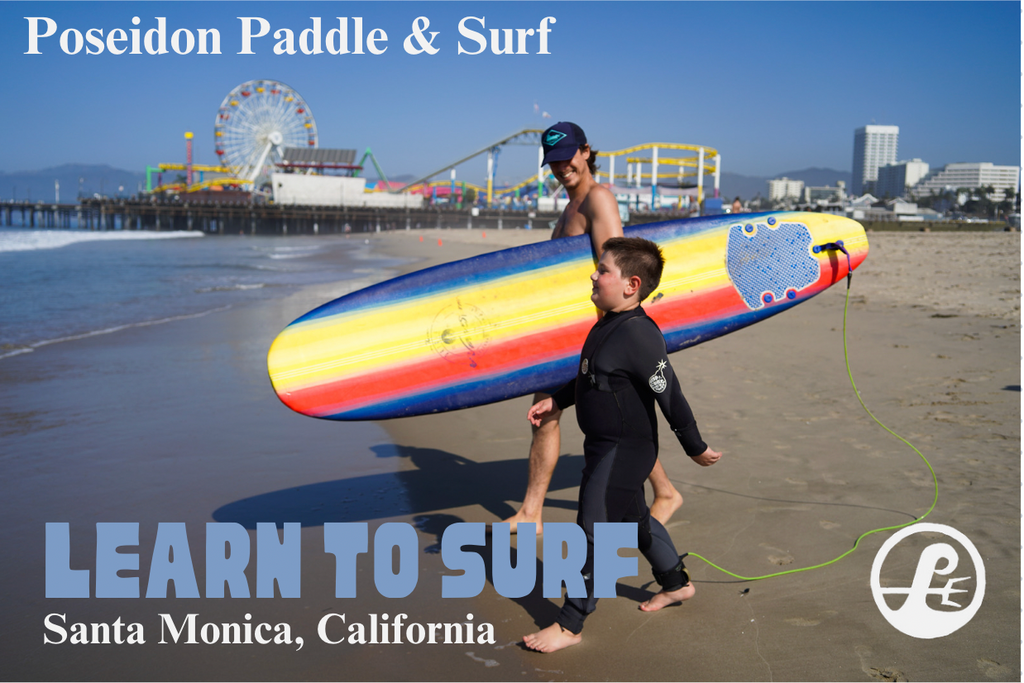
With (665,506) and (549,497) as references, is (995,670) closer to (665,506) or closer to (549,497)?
(665,506)

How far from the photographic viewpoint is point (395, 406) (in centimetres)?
312

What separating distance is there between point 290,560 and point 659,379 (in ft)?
5.39

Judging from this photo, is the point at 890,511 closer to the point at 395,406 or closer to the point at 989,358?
the point at 395,406

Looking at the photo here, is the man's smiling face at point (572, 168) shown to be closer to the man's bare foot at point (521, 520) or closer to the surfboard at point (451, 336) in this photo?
the surfboard at point (451, 336)

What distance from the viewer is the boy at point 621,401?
1.95 m

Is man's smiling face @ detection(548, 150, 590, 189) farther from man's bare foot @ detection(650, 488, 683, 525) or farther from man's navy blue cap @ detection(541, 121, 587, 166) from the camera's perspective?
man's bare foot @ detection(650, 488, 683, 525)

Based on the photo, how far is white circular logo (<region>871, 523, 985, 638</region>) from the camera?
2.17 m

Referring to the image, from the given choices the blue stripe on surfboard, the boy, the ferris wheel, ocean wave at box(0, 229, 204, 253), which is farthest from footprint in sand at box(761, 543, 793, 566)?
the ferris wheel

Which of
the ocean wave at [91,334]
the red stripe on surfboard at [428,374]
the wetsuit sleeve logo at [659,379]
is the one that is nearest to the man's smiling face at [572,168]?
the red stripe on surfboard at [428,374]

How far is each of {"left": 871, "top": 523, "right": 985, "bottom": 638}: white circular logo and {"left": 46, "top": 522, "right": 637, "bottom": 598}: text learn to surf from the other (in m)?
0.84

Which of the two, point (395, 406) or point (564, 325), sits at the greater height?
point (564, 325)

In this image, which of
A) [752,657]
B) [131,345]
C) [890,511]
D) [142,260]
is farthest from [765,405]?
[142,260]

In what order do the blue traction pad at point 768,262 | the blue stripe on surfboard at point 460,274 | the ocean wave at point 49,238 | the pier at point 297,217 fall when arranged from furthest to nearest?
the pier at point 297,217 → the ocean wave at point 49,238 → the blue traction pad at point 768,262 → the blue stripe on surfboard at point 460,274

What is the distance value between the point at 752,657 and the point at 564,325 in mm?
1577
